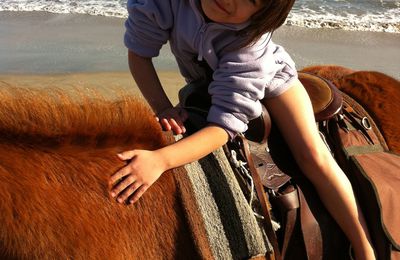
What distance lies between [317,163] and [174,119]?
53 centimetres

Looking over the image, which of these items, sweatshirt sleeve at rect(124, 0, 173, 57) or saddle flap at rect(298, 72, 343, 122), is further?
saddle flap at rect(298, 72, 343, 122)

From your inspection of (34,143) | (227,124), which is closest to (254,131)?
(227,124)

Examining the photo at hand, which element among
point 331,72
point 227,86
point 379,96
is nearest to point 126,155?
point 227,86

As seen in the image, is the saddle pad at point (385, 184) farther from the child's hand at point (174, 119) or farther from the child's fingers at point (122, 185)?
the child's fingers at point (122, 185)

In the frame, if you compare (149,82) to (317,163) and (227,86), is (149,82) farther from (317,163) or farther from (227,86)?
(317,163)

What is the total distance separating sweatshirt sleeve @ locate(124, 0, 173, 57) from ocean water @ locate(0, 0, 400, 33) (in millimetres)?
7088

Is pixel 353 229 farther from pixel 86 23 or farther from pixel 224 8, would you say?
pixel 86 23

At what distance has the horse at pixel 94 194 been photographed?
3.99 feet

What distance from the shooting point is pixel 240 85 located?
5.13 feet

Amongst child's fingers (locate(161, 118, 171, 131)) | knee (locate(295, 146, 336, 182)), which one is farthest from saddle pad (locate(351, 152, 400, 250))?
child's fingers (locate(161, 118, 171, 131))

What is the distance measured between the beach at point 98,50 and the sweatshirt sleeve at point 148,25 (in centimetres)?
286

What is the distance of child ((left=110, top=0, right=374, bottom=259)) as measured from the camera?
1462 millimetres

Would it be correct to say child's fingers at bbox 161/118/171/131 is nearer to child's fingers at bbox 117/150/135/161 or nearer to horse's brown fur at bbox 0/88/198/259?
horse's brown fur at bbox 0/88/198/259

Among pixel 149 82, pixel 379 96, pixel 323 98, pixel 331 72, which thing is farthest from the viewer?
pixel 331 72
